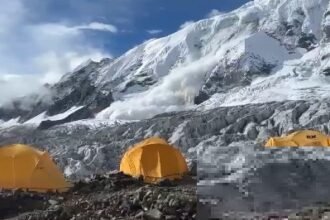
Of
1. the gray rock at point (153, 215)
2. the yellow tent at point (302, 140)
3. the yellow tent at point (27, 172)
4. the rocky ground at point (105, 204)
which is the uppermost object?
the yellow tent at point (302, 140)

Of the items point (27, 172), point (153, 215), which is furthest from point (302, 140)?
point (153, 215)

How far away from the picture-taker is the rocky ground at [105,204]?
724 inches

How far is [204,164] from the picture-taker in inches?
555

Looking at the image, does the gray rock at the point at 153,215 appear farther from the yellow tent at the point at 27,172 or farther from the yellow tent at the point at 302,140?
the yellow tent at the point at 302,140

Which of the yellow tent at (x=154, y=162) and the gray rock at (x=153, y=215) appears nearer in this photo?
the gray rock at (x=153, y=215)

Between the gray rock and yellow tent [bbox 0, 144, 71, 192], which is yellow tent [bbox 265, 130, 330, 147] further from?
the gray rock

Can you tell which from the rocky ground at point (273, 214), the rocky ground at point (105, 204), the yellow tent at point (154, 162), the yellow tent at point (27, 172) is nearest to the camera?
the rocky ground at point (273, 214)

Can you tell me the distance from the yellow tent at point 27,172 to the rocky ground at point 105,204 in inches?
157

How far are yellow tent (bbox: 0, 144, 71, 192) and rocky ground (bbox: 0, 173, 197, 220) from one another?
3.98 m

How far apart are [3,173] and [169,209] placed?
45.4ft

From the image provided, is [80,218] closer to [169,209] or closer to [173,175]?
[169,209]

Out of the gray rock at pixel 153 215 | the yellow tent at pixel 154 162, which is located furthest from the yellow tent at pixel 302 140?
the gray rock at pixel 153 215

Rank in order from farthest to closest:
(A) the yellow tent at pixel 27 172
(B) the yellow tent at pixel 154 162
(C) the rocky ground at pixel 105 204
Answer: (B) the yellow tent at pixel 154 162 → (A) the yellow tent at pixel 27 172 → (C) the rocky ground at pixel 105 204

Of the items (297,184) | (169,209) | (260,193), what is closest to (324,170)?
(297,184)
